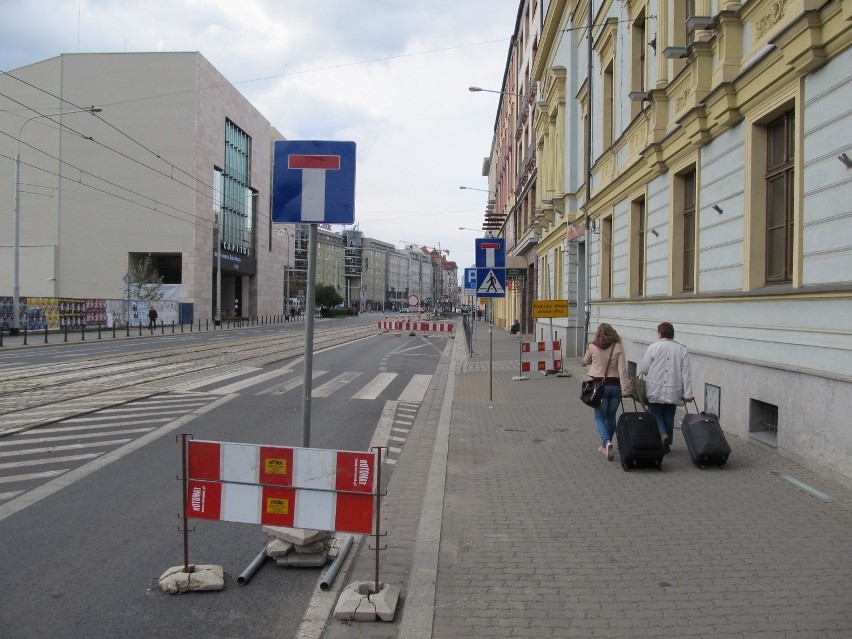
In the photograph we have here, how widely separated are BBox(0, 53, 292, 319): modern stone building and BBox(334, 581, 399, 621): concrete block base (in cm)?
5427

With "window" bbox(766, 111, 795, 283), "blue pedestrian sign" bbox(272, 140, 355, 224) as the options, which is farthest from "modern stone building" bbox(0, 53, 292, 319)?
"blue pedestrian sign" bbox(272, 140, 355, 224)

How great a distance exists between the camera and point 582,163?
21.0 meters

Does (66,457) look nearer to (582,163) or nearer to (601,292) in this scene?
(601,292)

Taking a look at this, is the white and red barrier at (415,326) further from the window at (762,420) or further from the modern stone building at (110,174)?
the window at (762,420)

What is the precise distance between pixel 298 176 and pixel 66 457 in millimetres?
4859

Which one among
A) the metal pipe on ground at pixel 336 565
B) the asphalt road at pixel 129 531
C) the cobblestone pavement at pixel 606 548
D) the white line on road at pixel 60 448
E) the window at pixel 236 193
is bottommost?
the asphalt road at pixel 129 531

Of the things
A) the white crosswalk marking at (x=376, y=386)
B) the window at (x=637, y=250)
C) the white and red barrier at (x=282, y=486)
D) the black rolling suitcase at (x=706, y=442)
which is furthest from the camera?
the window at (x=637, y=250)

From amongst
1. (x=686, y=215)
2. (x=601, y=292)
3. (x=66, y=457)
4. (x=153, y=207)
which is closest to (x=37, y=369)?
(x=66, y=457)

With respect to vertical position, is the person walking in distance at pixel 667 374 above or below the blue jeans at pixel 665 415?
above

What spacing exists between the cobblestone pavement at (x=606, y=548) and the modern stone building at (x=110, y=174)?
172ft

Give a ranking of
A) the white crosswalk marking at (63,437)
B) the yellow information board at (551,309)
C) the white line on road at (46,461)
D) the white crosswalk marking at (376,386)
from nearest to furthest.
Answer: the white line on road at (46,461), the white crosswalk marking at (63,437), the white crosswalk marking at (376,386), the yellow information board at (551,309)

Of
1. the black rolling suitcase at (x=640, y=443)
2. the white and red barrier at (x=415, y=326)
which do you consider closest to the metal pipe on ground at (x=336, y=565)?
the black rolling suitcase at (x=640, y=443)

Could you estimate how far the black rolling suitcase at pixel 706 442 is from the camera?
266 inches

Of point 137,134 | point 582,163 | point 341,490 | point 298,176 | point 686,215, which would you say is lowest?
point 341,490
